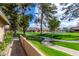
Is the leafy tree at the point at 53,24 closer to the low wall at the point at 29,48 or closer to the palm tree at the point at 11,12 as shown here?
the low wall at the point at 29,48

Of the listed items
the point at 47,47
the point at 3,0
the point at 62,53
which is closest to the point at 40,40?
the point at 47,47

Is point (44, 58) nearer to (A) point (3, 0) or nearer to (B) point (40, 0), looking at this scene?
(B) point (40, 0)

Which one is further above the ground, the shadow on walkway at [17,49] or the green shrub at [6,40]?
the green shrub at [6,40]

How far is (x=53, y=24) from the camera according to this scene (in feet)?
10.3

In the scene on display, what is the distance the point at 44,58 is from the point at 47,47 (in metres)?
0.20

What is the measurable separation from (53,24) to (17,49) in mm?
728

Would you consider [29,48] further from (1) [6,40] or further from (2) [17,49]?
(1) [6,40]

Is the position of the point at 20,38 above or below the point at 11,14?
below

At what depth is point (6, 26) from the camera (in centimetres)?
317

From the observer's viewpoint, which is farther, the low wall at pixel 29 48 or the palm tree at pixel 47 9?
the palm tree at pixel 47 9

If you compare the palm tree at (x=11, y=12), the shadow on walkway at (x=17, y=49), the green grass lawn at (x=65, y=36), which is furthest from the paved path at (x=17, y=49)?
the green grass lawn at (x=65, y=36)

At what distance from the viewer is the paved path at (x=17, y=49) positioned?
122 inches

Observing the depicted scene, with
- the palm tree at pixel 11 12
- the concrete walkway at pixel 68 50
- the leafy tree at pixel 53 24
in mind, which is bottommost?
the concrete walkway at pixel 68 50

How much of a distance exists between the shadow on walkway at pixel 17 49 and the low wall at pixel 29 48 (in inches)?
2.6
